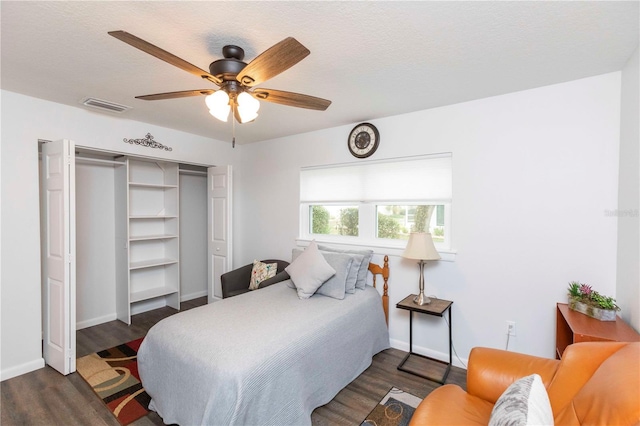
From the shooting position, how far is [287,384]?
192 centimetres

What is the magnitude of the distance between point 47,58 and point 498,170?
3.56 metres

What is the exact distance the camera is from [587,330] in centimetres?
184

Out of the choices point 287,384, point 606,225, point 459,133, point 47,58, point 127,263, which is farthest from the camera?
point 127,263

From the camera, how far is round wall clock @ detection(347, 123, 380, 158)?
10.9 ft

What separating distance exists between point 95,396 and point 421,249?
2938 mm

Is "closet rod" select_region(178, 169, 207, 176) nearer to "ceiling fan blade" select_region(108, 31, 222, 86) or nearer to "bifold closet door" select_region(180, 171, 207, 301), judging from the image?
"bifold closet door" select_region(180, 171, 207, 301)

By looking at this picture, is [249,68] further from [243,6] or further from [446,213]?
[446,213]

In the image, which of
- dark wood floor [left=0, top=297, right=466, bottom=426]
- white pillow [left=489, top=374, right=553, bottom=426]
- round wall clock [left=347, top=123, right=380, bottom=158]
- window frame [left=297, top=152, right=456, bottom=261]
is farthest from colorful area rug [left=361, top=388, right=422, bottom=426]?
round wall clock [left=347, top=123, right=380, bottom=158]

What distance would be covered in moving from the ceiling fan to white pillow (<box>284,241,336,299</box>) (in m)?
1.54

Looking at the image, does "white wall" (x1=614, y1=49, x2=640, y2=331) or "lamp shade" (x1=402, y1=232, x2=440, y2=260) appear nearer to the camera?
"white wall" (x1=614, y1=49, x2=640, y2=331)

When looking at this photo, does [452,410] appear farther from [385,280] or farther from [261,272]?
[261,272]

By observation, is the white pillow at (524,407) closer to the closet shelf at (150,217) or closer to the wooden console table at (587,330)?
the wooden console table at (587,330)

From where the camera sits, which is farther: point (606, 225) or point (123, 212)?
point (123, 212)

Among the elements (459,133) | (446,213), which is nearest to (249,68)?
(459,133)
